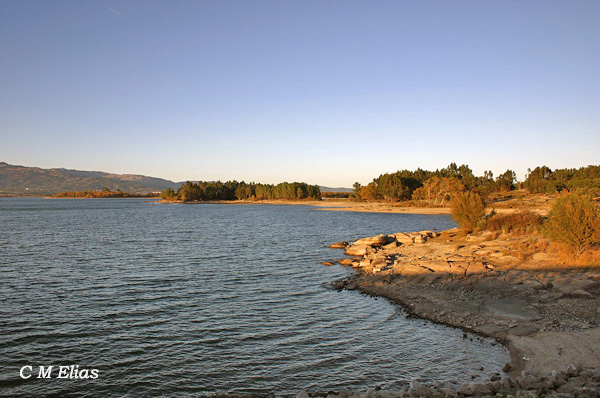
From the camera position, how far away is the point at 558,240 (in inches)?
1059

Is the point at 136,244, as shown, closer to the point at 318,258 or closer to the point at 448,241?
the point at 318,258

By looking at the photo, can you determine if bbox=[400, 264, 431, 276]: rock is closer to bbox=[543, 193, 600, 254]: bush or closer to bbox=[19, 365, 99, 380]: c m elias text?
bbox=[543, 193, 600, 254]: bush

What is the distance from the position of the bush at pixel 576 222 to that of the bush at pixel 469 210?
19375 mm

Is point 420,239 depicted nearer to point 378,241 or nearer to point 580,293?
point 378,241

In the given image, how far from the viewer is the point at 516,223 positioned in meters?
42.6

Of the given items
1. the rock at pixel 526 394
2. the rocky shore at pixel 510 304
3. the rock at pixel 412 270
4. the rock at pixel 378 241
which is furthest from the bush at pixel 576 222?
the rock at pixel 526 394

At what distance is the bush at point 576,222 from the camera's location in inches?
1010

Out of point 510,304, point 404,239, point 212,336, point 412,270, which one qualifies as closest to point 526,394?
point 510,304

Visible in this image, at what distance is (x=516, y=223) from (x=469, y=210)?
19.6 ft

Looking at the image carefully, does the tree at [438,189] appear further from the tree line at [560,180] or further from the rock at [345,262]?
the rock at [345,262]

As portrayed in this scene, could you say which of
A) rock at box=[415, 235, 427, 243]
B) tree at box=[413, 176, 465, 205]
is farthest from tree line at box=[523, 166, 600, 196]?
rock at box=[415, 235, 427, 243]

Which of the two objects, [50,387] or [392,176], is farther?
[392,176]

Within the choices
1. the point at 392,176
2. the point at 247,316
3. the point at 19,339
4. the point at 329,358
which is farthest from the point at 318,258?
the point at 392,176

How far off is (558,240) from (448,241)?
15751 mm
